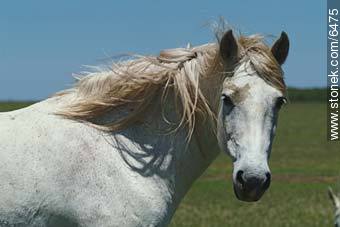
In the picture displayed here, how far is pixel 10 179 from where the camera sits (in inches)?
194

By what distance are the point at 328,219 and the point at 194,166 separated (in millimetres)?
9185

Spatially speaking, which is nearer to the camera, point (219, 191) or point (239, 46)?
point (239, 46)

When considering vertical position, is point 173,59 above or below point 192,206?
above

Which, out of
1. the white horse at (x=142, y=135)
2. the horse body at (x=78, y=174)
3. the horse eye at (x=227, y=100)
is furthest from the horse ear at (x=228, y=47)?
the horse body at (x=78, y=174)

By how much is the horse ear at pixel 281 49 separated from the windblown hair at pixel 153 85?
0.20ft

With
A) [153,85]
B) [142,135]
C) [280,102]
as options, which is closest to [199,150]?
[142,135]

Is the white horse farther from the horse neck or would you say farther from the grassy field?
the grassy field

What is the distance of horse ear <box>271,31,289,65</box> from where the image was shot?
17.6 feet

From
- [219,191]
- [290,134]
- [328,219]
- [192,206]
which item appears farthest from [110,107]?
[290,134]

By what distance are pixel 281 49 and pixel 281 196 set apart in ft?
48.8

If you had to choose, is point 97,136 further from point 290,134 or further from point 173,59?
point 290,134

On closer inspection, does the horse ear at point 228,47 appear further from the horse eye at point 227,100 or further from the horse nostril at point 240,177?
the horse nostril at point 240,177

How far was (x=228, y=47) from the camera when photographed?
17.5ft

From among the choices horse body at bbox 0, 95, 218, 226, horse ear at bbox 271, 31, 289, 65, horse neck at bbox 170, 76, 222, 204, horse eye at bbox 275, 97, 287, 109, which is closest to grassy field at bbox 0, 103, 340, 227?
horse neck at bbox 170, 76, 222, 204
